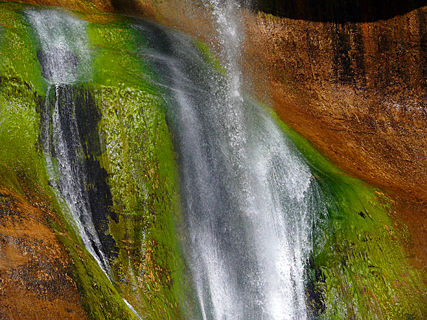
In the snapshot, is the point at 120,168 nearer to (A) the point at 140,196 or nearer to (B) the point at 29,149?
(A) the point at 140,196

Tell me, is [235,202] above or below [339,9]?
below

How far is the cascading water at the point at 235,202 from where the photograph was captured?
496 cm

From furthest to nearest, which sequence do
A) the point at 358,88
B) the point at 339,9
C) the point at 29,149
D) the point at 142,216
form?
the point at 358,88 → the point at 339,9 → the point at 142,216 → the point at 29,149

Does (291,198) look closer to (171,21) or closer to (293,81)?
(293,81)

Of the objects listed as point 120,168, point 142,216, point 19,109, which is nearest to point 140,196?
point 142,216

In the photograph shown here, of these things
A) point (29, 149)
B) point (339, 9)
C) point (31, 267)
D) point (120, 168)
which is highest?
point (339, 9)

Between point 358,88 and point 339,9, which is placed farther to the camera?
point 358,88

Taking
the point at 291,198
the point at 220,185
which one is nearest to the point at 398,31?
the point at 291,198

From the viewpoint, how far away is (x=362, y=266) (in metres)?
4.76

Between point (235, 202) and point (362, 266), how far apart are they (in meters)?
2.12

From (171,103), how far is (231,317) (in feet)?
11.5

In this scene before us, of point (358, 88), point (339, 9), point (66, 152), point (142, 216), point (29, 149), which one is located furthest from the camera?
point (358, 88)

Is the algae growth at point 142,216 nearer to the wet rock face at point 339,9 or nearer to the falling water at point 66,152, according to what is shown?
the falling water at point 66,152

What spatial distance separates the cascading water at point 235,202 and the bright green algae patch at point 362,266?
25 centimetres
